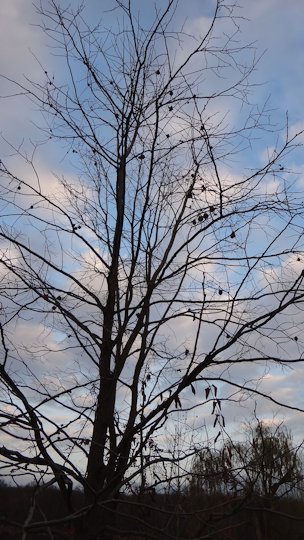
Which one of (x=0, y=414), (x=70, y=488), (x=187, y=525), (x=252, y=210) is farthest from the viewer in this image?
(x=252, y=210)

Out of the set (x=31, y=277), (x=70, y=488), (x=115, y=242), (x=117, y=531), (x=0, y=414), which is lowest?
(x=117, y=531)

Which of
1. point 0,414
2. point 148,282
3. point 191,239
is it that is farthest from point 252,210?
point 0,414

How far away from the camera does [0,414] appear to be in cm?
234

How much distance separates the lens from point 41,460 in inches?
97.5

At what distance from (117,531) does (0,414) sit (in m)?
0.71

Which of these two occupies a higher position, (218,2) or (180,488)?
(218,2)

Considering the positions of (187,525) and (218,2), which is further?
(218,2)

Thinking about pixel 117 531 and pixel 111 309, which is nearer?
pixel 117 531

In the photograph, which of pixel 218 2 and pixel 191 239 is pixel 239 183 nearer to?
pixel 191 239

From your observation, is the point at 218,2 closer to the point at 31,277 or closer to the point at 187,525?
the point at 31,277

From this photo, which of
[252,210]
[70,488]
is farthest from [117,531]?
[252,210]

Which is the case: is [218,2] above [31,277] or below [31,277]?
above

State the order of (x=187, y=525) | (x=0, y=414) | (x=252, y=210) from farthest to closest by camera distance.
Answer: (x=252, y=210), (x=187, y=525), (x=0, y=414)

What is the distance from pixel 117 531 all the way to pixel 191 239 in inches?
63.0
